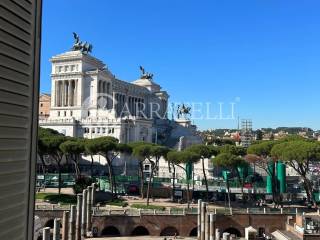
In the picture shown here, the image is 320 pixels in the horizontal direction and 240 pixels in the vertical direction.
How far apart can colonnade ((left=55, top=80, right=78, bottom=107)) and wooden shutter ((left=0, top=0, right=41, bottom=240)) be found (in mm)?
88257

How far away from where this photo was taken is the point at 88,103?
9181cm

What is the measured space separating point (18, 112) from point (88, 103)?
87345 millimetres

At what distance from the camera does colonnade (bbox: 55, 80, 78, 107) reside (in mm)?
93125

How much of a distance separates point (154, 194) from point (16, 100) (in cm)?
5485

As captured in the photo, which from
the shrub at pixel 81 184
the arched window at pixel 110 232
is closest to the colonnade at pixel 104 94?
the shrub at pixel 81 184

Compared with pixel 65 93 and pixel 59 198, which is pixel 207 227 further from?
pixel 65 93

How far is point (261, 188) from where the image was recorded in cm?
5994

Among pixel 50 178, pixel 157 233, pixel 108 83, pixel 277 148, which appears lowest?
pixel 157 233

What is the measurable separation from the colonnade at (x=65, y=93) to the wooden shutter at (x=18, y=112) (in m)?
88.3

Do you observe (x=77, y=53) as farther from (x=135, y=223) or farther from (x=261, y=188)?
(x=135, y=223)

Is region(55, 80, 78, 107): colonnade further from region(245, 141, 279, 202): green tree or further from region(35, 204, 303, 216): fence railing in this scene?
region(35, 204, 303, 216): fence railing

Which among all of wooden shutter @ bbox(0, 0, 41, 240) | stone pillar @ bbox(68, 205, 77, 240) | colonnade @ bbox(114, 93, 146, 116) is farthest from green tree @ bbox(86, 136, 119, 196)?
→ wooden shutter @ bbox(0, 0, 41, 240)

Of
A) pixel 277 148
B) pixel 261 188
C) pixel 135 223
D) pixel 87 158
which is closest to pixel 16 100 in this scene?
pixel 135 223

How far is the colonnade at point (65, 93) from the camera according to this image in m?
93.1
